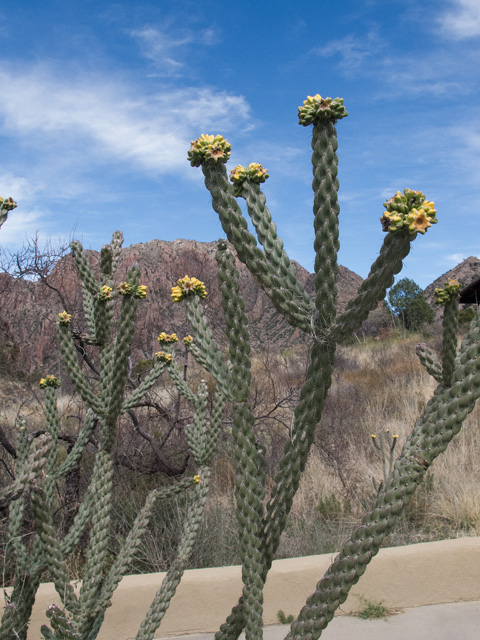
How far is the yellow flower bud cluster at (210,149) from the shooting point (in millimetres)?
2096

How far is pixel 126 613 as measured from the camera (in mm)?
4258

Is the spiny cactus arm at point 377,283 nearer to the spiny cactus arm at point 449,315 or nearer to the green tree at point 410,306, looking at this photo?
the spiny cactus arm at point 449,315

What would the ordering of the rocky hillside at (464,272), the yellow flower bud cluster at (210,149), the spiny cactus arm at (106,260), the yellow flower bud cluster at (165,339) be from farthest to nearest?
the rocky hillside at (464,272) → the yellow flower bud cluster at (165,339) → the spiny cactus arm at (106,260) → the yellow flower bud cluster at (210,149)

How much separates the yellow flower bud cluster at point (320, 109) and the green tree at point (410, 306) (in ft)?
83.1

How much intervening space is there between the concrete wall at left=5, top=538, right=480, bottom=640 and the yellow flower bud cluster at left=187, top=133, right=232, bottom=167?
345 cm

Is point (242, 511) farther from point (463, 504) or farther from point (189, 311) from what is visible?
point (463, 504)

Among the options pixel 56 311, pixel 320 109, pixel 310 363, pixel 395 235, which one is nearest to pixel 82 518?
pixel 310 363

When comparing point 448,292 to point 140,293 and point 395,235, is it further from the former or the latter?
point 140,293

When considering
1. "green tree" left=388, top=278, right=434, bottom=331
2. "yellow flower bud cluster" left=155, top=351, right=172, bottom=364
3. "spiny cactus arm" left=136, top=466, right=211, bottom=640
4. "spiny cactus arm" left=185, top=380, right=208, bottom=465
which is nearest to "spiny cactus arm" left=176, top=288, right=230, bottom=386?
"spiny cactus arm" left=136, top=466, right=211, bottom=640

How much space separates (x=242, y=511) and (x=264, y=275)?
913 millimetres

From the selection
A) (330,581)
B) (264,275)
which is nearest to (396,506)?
(330,581)

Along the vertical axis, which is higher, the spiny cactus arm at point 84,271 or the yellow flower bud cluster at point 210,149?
the yellow flower bud cluster at point 210,149

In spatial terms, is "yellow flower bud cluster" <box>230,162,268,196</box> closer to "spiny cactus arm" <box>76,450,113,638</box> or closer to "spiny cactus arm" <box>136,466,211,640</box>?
"spiny cactus arm" <box>76,450,113,638</box>

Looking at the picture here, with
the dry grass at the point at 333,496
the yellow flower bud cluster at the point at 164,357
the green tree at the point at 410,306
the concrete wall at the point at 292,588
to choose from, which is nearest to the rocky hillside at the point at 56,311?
the yellow flower bud cluster at the point at 164,357
